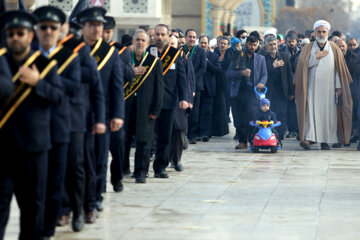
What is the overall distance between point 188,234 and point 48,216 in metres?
1.32

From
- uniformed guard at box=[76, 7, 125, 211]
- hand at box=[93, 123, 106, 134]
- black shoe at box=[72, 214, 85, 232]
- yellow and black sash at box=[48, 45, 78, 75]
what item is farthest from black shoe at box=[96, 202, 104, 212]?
yellow and black sash at box=[48, 45, 78, 75]

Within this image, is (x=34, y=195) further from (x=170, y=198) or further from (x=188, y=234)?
(x=170, y=198)

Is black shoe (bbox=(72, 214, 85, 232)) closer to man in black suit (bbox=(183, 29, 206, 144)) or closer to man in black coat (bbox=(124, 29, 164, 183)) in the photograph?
man in black coat (bbox=(124, 29, 164, 183))

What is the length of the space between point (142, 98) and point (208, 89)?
281 inches

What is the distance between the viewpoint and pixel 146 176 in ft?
43.5

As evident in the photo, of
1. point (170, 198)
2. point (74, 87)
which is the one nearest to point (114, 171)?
point (170, 198)

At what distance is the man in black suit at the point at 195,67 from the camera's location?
18.3 m

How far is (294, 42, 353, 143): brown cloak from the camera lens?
1772 cm

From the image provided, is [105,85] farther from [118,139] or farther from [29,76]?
[29,76]

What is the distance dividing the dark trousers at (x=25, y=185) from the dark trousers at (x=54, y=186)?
50 cm

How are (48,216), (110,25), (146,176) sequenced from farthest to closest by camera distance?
(146,176)
(110,25)
(48,216)

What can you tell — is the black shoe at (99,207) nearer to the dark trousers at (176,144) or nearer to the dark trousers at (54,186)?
the dark trousers at (54,186)

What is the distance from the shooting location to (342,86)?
58.5 ft

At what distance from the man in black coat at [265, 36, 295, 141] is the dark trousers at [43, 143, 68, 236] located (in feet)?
35.3
